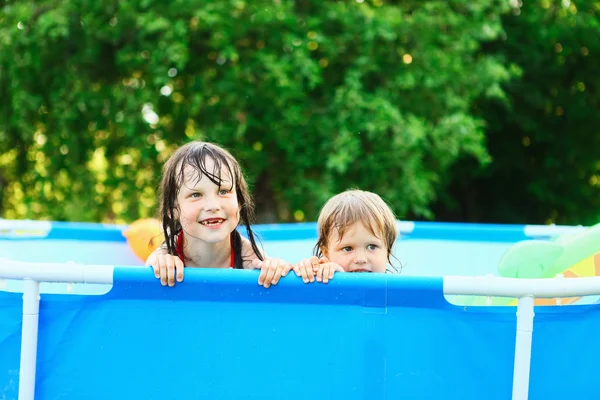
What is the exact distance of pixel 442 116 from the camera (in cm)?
543

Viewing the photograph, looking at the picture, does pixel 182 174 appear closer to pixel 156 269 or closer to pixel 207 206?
pixel 207 206

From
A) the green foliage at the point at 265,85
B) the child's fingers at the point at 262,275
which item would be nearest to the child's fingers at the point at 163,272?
the child's fingers at the point at 262,275

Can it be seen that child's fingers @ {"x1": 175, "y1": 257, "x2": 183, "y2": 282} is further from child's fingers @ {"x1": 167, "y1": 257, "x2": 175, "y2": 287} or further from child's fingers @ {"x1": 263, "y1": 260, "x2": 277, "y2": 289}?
child's fingers @ {"x1": 263, "y1": 260, "x2": 277, "y2": 289}

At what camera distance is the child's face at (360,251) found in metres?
2.26

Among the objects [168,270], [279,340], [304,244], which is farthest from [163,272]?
[304,244]

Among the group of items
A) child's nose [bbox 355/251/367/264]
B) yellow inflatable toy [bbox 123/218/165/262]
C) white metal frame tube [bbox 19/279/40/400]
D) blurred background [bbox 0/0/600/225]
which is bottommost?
white metal frame tube [bbox 19/279/40/400]

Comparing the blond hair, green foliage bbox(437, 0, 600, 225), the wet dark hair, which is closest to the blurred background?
green foliage bbox(437, 0, 600, 225)

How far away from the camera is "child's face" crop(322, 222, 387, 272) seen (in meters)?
2.26

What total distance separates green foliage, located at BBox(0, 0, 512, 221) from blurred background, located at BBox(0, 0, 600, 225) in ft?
0.04

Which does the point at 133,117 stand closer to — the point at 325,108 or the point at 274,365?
the point at 325,108

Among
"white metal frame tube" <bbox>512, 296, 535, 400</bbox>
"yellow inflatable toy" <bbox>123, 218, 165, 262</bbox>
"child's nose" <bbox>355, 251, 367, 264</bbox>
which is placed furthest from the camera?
"yellow inflatable toy" <bbox>123, 218, 165, 262</bbox>

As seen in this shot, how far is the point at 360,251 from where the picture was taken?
2.27 meters

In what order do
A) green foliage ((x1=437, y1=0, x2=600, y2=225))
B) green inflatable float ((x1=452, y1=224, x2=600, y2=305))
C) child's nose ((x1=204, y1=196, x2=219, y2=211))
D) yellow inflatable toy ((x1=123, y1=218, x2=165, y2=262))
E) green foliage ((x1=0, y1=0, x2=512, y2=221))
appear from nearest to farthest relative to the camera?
child's nose ((x1=204, y1=196, x2=219, y2=211)), green inflatable float ((x1=452, y1=224, x2=600, y2=305)), yellow inflatable toy ((x1=123, y1=218, x2=165, y2=262)), green foliage ((x1=0, y1=0, x2=512, y2=221)), green foliage ((x1=437, y1=0, x2=600, y2=225))

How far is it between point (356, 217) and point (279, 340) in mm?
561
